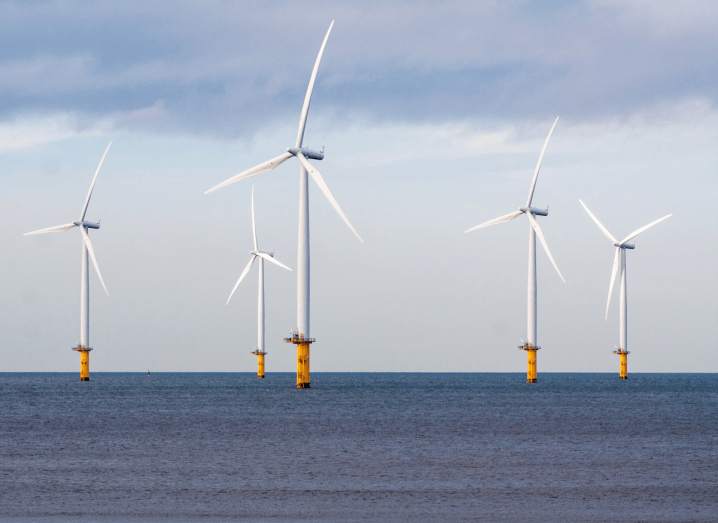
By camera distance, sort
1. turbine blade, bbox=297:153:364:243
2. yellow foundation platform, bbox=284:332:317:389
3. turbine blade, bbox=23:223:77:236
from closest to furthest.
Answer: turbine blade, bbox=297:153:364:243
yellow foundation platform, bbox=284:332:317:389
turbine blade, bbox=23:223:77:236

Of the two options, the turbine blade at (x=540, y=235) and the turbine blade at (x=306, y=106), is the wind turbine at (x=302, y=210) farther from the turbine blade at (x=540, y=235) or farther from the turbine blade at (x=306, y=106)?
the turbine blade at (x=540, y=235)

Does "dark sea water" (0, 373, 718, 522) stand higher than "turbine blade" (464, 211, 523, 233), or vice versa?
"turbine blade" (464, 211, 523, 233)

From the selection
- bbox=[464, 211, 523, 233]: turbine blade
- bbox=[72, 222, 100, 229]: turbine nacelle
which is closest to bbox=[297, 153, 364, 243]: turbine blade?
bbox=[464, 211, 523, 233]: turbine blade

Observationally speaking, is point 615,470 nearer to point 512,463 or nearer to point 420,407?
point 512,463

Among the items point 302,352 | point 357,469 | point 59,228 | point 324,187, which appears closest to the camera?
point 357,469

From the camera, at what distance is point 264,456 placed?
57.0m

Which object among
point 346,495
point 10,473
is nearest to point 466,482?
point 346,495

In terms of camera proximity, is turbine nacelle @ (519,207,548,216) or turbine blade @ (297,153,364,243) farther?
turbine nacelle @ (519,207,548,216)

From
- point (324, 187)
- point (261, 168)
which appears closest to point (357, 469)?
point (324, 187)

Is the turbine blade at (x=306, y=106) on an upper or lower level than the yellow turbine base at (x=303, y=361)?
upper

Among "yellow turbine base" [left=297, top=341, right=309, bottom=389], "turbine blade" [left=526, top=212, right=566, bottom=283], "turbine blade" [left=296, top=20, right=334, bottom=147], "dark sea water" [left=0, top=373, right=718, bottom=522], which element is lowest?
"dark sea water" [left=0, top=373, right=718, bottom=522]

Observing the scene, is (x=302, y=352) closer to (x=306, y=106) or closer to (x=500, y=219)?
(x=306, y=106)

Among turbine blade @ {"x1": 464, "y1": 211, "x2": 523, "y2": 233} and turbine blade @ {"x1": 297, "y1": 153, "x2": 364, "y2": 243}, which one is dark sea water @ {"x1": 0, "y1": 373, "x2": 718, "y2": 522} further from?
turbine blade @ {"x1": 464, "y1": 211, "x2": 523, "y2": 233}

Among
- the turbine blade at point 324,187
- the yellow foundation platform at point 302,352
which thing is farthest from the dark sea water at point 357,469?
the yellow foundation platform at point 302,352
